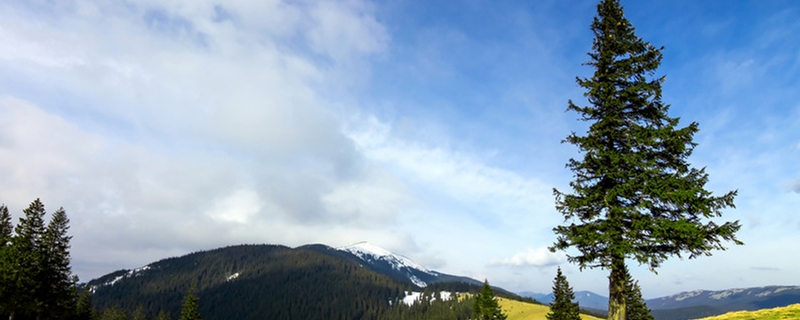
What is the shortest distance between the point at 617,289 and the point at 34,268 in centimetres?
4728

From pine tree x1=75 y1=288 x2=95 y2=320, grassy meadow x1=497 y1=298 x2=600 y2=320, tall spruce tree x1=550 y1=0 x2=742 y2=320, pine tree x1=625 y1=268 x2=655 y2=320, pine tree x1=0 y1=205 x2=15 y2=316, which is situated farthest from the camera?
grassy meadow x1=497 y1=298 x2=600 y2=320

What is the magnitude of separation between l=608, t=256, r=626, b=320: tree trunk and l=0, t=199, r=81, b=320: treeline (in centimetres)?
4530

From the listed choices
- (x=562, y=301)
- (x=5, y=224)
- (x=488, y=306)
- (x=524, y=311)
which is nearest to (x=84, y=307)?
(x=5, y=224)

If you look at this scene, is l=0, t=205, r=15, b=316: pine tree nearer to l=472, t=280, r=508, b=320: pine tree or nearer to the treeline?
the treeline

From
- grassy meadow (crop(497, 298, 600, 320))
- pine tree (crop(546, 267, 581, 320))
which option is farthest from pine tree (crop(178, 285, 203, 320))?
grassy meadow (crop(497, 298, 600, 320))

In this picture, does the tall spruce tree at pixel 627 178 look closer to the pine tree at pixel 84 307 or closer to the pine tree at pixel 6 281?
the pine tree at pixel 6 281

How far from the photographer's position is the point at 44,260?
3866 cm

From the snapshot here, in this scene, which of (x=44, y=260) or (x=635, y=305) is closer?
(x=44, y=260)

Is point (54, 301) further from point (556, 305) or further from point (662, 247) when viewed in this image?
point (556, 305)

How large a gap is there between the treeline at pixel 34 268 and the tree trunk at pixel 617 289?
4530 cm

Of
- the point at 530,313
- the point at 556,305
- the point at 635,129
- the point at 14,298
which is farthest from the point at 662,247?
the point at 530,313

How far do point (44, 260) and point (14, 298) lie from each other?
4.60 meters

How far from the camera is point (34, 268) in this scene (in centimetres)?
3728

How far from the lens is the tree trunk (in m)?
14.5
